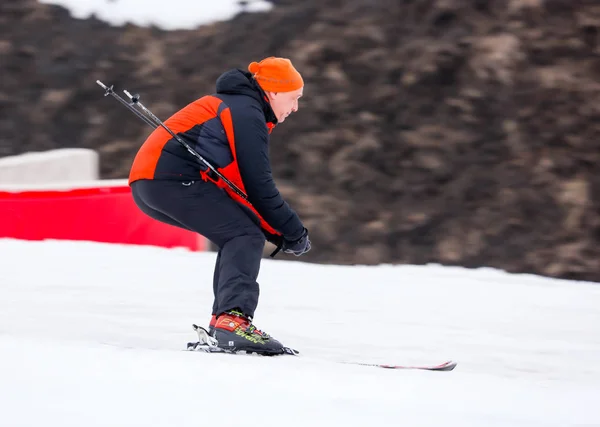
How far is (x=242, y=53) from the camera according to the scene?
43.1ft

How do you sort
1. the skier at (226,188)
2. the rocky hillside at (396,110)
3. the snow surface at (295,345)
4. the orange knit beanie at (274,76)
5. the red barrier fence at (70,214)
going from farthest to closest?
the rocky hillside at (396,110) < the red barrier fence at (70,214) < the orange knit beanie at (274,76) < the skier at (226,188) < the snow surface at (295,345)

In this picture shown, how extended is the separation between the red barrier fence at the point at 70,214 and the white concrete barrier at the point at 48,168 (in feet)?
5.26

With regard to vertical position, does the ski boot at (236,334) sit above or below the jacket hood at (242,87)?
below

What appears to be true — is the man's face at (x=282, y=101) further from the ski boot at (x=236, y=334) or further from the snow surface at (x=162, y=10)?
the snow surface at (x=162, y=10)

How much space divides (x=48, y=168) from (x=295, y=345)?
493 centimetres

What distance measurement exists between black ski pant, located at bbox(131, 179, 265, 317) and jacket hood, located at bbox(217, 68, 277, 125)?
16.3 inches

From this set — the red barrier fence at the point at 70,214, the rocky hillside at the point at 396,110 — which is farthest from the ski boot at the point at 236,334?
the rocky hillside at the point at 396,110

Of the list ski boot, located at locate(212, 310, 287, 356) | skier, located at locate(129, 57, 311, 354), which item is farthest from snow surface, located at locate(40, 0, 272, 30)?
ski boot, located at locate(212, 310, 287, 356)

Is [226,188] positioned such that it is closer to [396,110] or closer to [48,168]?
[48,168]

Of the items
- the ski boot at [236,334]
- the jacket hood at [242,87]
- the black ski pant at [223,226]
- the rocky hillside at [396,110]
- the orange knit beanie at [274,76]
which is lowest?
the ski boot at [236,334]

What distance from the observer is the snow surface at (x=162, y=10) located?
544 inches

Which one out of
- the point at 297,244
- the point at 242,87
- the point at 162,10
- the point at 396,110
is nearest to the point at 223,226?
the point at 297,244

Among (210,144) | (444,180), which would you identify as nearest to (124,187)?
(210,144)

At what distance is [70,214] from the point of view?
718 cm
